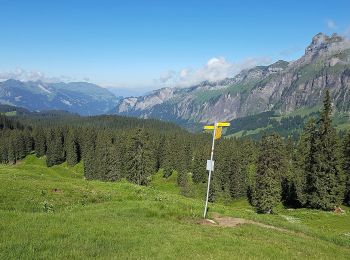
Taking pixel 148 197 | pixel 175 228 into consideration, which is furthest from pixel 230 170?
pixel 175 228

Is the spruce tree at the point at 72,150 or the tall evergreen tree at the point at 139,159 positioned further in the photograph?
the spruce tree at the point at 72,150

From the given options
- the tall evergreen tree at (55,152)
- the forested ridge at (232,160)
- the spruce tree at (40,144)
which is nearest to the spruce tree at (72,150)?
the forested ridge at (232,160)

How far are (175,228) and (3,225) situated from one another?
9305 millimetres

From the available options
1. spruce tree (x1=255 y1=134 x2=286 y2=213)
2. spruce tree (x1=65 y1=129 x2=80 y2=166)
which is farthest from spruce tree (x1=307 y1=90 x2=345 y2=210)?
spruce tree (x1=65 y1=129 x2=80 y2=166)

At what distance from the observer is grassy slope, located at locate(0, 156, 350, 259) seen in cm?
1617

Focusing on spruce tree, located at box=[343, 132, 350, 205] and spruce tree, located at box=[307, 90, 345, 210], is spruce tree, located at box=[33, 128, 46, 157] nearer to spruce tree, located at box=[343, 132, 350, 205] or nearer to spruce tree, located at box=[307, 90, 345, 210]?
spruce tree, located at box=[343, 132, 350, 205]

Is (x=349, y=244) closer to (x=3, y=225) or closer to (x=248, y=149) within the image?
(x=3, y=225)

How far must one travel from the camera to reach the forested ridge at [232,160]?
6750 centimetres

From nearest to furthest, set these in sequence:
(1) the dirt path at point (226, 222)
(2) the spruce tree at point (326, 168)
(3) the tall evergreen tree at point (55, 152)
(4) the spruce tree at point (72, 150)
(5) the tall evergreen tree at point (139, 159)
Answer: (1) the dirt path at point (226, 222)
(2) the spruce tree at point (326, 168)
(5) the tall evergreen tree at point (139, 159)
(4) the spruce tree at point (72, 150)
(3) the tall evergreen tree at point (55, 152)

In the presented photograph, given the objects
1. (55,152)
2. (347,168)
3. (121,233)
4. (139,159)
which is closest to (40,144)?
(55,152)

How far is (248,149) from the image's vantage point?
171m

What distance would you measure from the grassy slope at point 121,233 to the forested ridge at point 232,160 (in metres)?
42.0

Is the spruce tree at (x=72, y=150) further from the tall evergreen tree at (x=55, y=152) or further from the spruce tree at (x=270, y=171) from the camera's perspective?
the spruce tree at (x=270, y=171)

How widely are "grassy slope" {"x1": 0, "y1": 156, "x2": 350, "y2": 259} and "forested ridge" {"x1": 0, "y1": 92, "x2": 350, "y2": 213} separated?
42.0 metres
